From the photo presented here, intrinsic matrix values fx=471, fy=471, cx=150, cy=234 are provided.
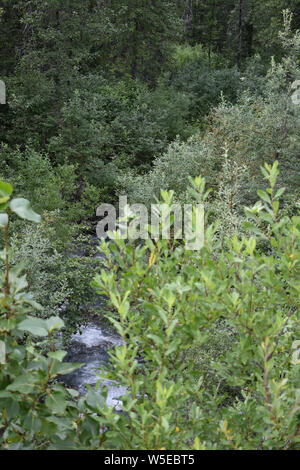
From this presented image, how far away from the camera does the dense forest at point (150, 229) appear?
1.67m

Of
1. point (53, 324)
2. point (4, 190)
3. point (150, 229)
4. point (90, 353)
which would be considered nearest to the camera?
point (4, 190)

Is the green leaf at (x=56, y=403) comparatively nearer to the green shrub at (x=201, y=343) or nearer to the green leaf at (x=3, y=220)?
the green shrub at (x=201, y=343)

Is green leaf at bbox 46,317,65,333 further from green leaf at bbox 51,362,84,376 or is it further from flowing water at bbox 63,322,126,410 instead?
flowing water at bbox 63,322,126,410

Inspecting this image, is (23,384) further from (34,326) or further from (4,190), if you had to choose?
(4,190)

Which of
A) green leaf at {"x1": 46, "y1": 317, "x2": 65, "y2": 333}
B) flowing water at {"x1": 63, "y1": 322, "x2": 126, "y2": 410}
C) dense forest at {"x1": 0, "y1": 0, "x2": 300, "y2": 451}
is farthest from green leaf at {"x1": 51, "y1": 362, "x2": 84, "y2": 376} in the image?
flowing water at {"x1": 63, "y1": 322, "x2": 126, "y2": 410}

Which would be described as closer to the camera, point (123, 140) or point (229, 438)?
point (229, 438)

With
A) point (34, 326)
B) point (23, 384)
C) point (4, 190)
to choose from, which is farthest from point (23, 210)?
point (23, 384)

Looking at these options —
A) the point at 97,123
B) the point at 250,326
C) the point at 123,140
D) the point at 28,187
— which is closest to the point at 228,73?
the point at 123,140

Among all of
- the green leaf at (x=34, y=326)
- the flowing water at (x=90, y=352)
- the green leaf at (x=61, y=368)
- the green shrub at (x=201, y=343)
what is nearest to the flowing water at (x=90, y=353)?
the flowing water at (x=90, y=352)

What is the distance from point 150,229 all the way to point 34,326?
73 cm

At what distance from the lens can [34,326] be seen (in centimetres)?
156

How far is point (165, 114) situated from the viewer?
1538 cm
